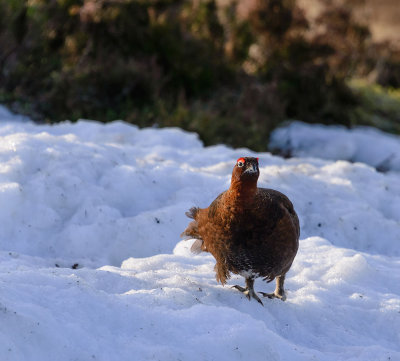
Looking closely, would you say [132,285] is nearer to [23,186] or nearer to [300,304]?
[300,304]

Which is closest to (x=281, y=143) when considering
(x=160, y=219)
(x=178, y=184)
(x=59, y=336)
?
(x=178, y=184)

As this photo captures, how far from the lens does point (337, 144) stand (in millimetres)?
8758

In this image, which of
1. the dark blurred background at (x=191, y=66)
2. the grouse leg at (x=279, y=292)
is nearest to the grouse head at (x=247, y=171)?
the grouse leg at (x=279, y=292)

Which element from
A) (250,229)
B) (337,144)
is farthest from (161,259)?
(337,144)

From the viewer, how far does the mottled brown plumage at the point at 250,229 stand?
2957mm

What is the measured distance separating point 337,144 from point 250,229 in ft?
20.3

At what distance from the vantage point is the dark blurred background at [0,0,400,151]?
8.18 meters

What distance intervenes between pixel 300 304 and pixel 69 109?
5796 millimetres

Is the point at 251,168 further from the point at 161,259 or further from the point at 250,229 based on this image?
the point at 161,259

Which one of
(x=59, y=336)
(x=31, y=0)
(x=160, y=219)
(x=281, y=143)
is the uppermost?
(x=31, y=0)

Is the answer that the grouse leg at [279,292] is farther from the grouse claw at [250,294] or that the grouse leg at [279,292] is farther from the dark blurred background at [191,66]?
the dark blurred background at [191,66]

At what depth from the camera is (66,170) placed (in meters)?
4.85

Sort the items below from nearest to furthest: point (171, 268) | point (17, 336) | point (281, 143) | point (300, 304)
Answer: point (17, 336), point (300, 304), point (171, 268), point (281, 143)

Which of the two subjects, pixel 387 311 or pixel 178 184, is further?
pixel 178 184
